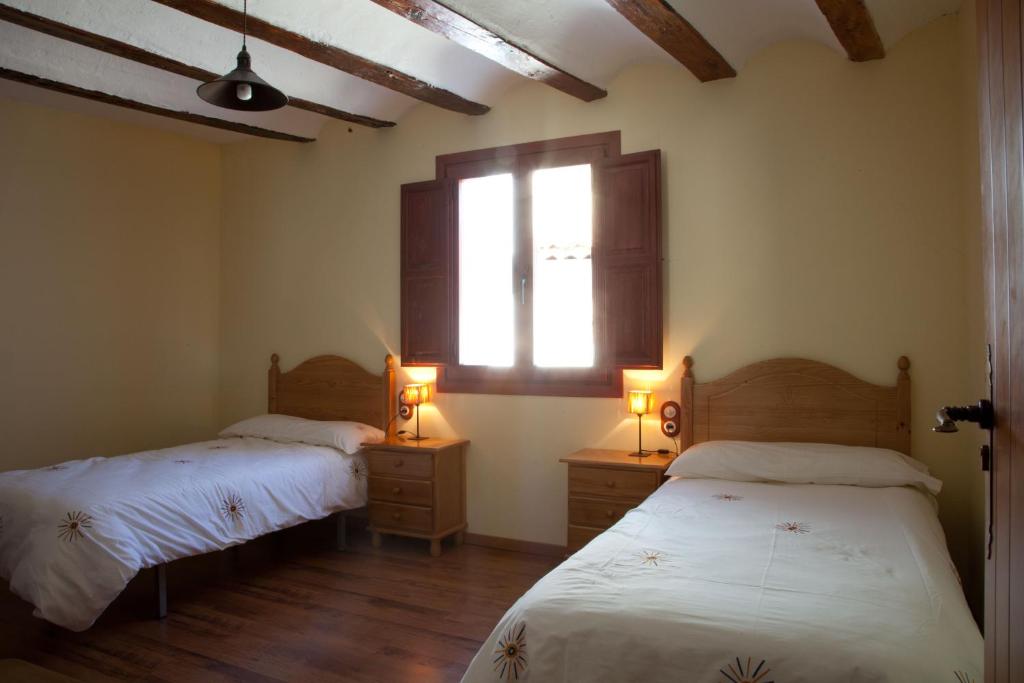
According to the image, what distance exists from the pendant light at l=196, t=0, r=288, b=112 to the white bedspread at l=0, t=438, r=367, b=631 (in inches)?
67.8

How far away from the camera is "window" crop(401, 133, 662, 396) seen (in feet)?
12.6

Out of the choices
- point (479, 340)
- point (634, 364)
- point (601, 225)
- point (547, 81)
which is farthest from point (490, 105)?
point (634, 364)

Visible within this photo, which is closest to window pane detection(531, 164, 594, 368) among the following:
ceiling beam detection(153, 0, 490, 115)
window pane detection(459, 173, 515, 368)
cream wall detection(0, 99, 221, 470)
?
window pane detection(459, 173, 515, 368)

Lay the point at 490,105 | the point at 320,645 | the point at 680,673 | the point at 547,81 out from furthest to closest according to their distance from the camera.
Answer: the point at 490,105
the point at 547,81
the point at 320,645
the point at 680,673

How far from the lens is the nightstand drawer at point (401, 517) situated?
4.07 m

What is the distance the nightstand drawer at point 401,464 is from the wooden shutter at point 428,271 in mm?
610

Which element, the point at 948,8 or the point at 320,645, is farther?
the point at 948,8

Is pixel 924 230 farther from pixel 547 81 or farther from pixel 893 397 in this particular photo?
pixel 547 81

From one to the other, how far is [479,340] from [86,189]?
2650 millimetres

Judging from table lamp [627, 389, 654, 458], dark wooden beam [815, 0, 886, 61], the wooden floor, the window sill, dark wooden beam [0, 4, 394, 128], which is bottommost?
the wooden floor

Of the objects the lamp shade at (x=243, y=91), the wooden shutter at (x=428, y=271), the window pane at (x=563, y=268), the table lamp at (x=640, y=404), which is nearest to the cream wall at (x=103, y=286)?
the wooden shutter at (x=428, y=271)

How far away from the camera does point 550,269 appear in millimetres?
4145

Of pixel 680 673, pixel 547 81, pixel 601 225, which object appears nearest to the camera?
pixel 680 673

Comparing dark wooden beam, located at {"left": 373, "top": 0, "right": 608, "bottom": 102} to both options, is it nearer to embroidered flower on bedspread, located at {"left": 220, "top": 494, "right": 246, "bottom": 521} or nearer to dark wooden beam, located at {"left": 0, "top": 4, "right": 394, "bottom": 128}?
dark wooden beam, located at {"left": 0, "top": 4, "right": 394, "bottom": 128}
